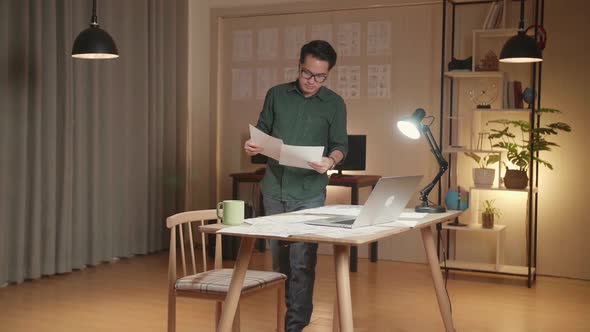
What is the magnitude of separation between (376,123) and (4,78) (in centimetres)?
290

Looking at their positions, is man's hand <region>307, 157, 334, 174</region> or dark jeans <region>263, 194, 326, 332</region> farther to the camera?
dark jeans <region>263, 194, 326, 332</region>

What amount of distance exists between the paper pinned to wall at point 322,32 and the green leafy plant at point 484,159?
1.58 metres

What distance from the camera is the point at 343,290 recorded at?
2.37 meters

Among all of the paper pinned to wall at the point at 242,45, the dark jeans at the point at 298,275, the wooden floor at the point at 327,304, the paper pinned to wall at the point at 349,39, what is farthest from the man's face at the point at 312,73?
the paper pinned to wall at the point at 242,45

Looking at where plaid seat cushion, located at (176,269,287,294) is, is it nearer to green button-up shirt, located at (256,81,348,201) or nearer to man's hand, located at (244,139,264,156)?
green button-up shirt, located at (256,81,348,201)

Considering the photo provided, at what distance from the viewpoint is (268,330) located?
12.2 feet

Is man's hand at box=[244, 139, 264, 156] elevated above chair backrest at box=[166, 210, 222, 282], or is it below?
above

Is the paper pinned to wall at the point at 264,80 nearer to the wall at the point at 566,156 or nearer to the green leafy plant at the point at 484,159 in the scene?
the green leafy plant at the point at 484,159

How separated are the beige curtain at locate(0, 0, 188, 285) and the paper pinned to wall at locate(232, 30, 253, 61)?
46 centimetres

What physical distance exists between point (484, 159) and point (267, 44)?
2.22m

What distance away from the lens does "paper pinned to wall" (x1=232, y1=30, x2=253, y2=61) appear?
645 cm

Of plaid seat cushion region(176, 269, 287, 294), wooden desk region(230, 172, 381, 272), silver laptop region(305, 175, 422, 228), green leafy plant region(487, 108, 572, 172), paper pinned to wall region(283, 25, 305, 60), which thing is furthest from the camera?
paper pinned to wall region(283, 25, 305, 60)

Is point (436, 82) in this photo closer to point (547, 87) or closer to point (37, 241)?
point (547, 87)

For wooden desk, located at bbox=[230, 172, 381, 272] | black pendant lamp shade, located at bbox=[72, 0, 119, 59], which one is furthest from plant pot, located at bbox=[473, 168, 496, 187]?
black pendant lamp shade, located at bbox=[72, 0, 119, 59]
